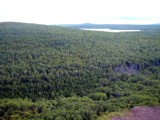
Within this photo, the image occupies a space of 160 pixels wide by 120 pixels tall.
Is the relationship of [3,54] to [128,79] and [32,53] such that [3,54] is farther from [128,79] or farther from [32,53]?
[128,79]

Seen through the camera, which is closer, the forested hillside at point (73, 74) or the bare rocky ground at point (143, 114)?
the bare rocky ground at point (143, 114)

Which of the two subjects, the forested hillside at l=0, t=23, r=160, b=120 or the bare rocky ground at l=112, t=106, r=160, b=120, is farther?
the forested hillside at l=0, t=23, r=160, b=120

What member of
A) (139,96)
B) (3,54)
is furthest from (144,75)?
(3,54)

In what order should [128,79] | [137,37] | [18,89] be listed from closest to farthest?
[18,89] → [128,79] → [137,37]

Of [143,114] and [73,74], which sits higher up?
[73,74]
